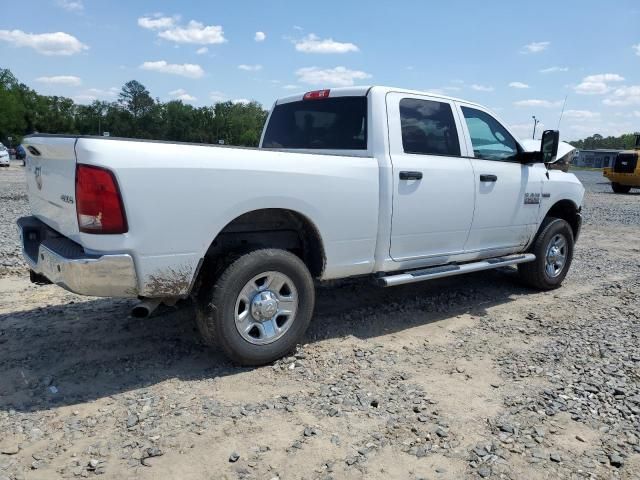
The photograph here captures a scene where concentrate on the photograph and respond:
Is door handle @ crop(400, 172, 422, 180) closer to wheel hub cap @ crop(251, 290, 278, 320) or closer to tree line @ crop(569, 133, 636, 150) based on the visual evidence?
wheel hub cap @ crop(251, 290, 278, 320)

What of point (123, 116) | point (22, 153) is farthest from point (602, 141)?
point (22, 153)

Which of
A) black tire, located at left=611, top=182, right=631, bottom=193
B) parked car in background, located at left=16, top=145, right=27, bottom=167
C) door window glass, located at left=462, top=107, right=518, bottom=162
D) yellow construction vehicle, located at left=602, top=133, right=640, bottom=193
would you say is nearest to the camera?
parked car in background, located at left=16, top=145, right=27, bottom=167

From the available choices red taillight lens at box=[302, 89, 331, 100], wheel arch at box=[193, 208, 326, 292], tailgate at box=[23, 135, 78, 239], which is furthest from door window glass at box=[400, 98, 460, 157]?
tailgate at box=[23, 135, 78, 239]

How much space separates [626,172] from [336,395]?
2421cm

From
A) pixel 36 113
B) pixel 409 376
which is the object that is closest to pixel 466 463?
pixel 409 376

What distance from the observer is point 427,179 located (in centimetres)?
464

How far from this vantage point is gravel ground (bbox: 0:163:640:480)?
2.81m

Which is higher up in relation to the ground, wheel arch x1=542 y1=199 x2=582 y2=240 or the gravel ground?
wheel arch x1=542 y1=199 x2=582 y2=240

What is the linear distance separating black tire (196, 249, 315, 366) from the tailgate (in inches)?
37.9

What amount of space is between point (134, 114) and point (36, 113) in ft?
57.1

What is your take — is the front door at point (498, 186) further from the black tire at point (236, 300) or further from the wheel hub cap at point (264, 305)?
the wheel hub cap at point (264, 305)

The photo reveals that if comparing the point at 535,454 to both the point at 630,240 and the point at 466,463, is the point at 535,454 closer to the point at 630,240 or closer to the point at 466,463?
the point at 466,463

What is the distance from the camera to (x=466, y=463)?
9.26 ft

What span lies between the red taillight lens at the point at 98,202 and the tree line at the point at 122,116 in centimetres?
7099
